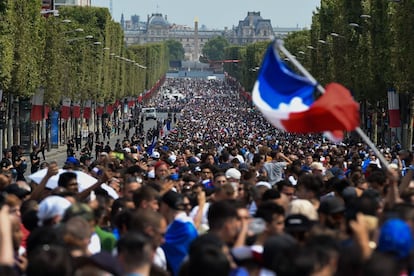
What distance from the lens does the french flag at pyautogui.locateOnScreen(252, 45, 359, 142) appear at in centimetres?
1298

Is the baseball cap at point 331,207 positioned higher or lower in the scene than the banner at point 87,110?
higher

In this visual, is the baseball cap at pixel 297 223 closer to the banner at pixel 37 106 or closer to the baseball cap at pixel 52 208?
the baseball cap at pixel 52 208

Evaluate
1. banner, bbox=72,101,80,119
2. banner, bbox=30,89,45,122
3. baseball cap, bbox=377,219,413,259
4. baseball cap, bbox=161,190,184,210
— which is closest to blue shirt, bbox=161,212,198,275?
baseball cap, bbox=161,190,184,210

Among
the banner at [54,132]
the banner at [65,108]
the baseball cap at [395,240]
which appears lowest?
the banner at [54,132]

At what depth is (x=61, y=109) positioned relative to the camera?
7844 cm

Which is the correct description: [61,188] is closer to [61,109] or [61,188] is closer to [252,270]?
[252,270]

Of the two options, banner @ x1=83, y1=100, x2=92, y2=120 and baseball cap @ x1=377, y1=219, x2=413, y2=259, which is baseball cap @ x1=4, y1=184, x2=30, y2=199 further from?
banner @ x1=83, y1=100, x2=92, y2=120

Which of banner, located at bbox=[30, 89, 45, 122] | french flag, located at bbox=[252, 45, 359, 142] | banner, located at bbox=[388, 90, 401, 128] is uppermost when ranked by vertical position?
french flag, located at bbox=[252, 45, 359, 142]

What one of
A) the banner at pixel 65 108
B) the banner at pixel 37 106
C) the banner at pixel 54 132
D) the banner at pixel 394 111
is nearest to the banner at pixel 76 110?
the banner at pixel 54 132

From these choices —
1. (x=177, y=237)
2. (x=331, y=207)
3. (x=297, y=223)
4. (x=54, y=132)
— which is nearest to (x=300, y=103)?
(x=331, y=207)

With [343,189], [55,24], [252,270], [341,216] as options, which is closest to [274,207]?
[341,216]

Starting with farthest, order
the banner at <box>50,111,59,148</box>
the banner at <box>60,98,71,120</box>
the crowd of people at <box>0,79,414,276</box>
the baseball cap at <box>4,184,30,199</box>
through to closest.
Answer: the banner at <box>50,111,59,148</box> < the banner at <box>60,98,71,120</box> < the baseball cap at <box>4,184,30,199</box> < the crowd of people at <box>0,79,414,276</box>

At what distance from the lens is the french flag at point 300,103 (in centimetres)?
1298

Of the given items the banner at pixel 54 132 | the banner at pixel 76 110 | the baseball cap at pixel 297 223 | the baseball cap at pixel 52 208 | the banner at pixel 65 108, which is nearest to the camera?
the baseball cap at pixel 297 223
